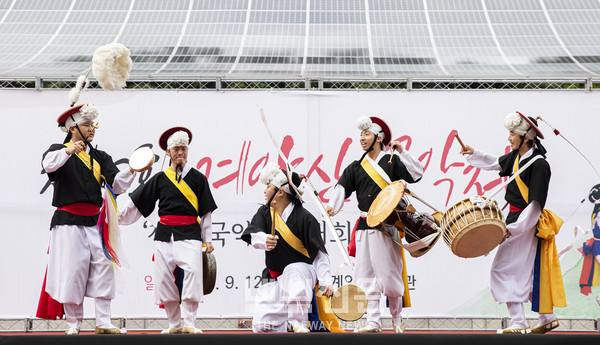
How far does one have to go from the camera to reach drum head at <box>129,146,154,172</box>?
6426 millimetres

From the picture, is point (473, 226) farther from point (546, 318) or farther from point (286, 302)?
point (286, 302)

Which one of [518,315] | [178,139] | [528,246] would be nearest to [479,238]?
[528,246]

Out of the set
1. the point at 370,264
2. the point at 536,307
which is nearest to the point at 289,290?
the point at 370,264

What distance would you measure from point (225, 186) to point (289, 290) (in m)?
2.51

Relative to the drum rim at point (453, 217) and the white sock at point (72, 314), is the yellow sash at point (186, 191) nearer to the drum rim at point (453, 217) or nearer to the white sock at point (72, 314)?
the white sock at point (72, 314)

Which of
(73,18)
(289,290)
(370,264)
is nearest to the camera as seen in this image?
(289,290)

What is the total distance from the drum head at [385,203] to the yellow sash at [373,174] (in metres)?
0.28

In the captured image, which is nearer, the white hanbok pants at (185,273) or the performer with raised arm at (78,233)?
the performer with raised arm at (78,233)

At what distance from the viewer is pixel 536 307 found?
6676mm

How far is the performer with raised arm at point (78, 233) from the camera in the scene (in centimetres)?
664

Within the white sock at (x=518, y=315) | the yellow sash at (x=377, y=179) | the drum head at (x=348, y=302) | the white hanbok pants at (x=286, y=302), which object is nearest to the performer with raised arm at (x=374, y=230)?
the yellow sash at (x=377, y=179)

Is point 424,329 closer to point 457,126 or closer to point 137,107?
point 457,126

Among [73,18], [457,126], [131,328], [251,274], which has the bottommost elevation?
[131,328]

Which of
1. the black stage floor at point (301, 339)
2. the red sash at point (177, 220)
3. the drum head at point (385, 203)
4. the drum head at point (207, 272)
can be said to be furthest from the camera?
the drum head at point (207, 272)
